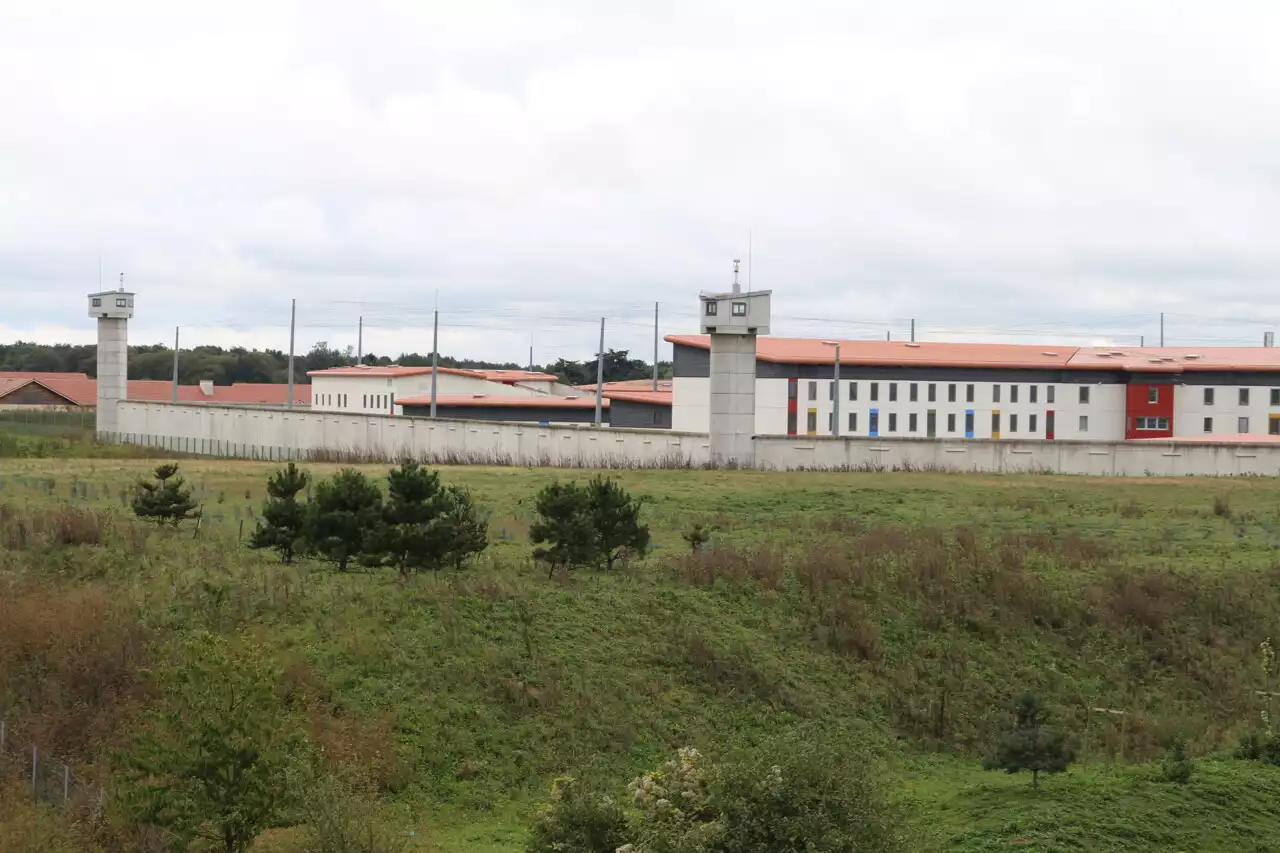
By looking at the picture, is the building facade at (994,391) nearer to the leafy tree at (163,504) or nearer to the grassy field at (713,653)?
the grassy field at (713,653)

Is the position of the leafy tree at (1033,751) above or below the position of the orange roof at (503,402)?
below

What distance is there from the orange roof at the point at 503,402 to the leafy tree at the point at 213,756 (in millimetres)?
67720

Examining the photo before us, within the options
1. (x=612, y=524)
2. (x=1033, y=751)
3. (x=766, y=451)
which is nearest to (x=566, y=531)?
(x=612, y=524)

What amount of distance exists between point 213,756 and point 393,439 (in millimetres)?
46914

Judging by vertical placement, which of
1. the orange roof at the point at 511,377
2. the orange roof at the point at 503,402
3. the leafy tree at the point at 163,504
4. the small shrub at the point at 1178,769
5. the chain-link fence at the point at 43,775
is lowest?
the chain-link fence at the point at 43,775

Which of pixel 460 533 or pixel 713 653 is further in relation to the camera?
pixel 460 533

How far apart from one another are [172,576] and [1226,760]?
16.5 metres

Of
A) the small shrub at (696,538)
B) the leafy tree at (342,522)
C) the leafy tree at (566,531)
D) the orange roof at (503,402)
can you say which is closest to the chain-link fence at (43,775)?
the leafy tree at (342,522)

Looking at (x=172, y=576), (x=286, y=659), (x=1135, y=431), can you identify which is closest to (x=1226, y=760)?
(x=286, y=659)

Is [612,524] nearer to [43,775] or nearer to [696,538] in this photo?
[696,538]

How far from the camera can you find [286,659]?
22094mm

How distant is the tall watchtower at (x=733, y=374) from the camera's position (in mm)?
52625

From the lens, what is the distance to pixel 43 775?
19.4 metres

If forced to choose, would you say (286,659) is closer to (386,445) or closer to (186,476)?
(186,476)
